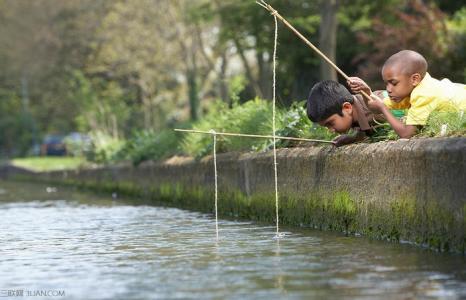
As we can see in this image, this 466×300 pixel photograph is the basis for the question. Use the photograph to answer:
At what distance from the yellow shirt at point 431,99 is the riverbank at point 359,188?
12.9 inches

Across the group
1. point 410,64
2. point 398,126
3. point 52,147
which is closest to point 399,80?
point 410,64

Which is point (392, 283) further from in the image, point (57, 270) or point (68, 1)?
point (68, 1)

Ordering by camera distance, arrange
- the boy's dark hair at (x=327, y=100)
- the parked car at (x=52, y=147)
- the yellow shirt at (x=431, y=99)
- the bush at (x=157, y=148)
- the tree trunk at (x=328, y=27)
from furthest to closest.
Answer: the parked car at (x=52, y=147) < the tree trunk at (x=328, y=27) < the bush at (x=157, y=148) < the boy's dark hair at (x=327, y=100) < the yellow shirt at (x=431, y=99)

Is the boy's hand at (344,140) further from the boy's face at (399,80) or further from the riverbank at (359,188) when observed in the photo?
the boy's face at (399,80)

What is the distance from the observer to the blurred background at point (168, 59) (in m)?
24.5

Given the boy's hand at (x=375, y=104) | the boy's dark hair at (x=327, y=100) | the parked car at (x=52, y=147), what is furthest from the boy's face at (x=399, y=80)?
the parked car at (x=52, y=147)

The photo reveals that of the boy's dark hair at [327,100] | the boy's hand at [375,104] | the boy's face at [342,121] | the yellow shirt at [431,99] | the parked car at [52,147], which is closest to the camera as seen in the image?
the yellow shirt at [431,99]

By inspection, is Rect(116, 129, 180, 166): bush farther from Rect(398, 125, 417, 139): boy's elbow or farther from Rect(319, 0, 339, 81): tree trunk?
Rect(398, 125, 417, 139): boy's elbow

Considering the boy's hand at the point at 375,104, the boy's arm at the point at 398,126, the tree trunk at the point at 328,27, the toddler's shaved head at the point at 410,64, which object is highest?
the tree trunk at the point at 328,27

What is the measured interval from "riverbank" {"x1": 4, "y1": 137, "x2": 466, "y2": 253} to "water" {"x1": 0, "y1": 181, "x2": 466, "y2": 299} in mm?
215

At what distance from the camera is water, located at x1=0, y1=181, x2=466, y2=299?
650cm

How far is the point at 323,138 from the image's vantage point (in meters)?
11.5

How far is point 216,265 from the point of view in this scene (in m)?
7.82

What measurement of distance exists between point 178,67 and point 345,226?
37798mm
